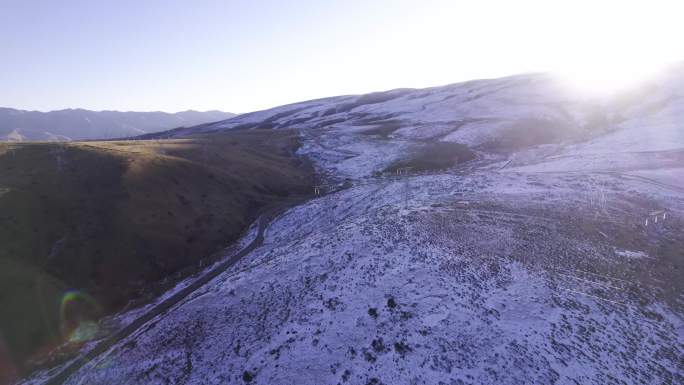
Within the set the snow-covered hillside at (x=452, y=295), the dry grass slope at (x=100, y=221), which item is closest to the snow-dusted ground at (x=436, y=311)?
the snow-covered hillside at (x=452, y=295)

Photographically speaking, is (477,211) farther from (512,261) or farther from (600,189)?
(600,189)

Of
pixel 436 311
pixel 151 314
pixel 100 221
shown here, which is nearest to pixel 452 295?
pixel 436 311

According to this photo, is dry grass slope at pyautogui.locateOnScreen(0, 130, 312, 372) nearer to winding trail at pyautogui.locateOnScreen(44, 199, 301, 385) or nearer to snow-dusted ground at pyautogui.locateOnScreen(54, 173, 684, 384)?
winding trail at pyautogui.locateOnScreen(44, 199, 301, 385)

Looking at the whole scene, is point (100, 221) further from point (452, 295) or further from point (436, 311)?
point (452, 295)

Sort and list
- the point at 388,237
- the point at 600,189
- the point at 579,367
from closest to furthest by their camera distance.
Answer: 1. the point at 579,367
2. the point at 388,237
3. the point at 600,189

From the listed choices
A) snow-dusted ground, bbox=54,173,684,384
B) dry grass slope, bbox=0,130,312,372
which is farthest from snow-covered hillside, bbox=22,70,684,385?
dry grass slope, bbox=0,130,312,372

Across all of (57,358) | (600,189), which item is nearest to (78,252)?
(57,358)
